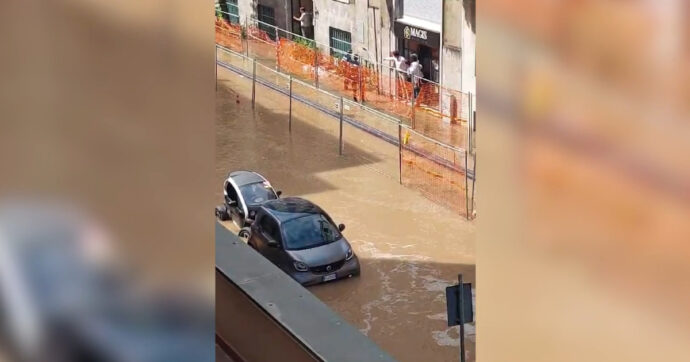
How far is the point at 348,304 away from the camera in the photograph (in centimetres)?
1266

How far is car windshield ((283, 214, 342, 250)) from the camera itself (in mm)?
13438

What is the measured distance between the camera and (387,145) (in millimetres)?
19219

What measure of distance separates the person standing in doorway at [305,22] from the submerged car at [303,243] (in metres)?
14.9

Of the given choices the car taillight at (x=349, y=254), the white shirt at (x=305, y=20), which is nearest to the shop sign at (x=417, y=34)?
the white shirt at (x=305, y=20)

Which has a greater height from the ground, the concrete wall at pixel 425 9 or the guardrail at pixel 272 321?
the guardrail at pixel 272 321

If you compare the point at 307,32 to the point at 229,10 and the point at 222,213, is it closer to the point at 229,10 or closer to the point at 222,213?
the point at 229,10

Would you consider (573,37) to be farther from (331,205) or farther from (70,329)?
(331,205)

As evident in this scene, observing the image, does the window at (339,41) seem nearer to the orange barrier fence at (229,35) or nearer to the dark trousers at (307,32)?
the dark trousers at (307,32)

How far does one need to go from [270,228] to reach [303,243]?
2.07 feet

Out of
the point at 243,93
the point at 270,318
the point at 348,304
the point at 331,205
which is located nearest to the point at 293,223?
the point at 348,304

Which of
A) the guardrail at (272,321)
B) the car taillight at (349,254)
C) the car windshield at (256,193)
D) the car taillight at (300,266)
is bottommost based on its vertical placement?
the car taillight at (300,266)

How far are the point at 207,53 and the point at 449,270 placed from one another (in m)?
12.0

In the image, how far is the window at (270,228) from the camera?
1365cm

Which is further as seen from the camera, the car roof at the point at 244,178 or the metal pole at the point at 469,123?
the metal pole at the point at 469,123
